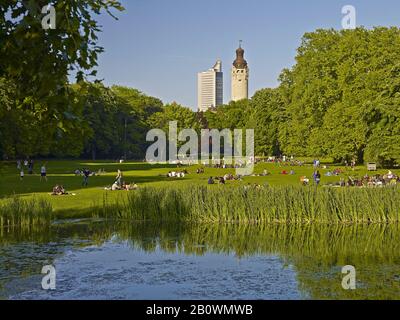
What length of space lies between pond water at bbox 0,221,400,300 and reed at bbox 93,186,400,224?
683 mm

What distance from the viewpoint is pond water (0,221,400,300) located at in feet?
40.3

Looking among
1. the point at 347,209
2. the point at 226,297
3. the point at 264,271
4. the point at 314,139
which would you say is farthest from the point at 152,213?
the point at 314,139

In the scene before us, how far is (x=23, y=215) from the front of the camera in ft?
70.0

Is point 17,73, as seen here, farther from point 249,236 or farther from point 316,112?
point 316,112

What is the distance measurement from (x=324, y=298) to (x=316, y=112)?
157 ft

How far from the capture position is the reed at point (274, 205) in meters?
22.2

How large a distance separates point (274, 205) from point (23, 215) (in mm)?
9702

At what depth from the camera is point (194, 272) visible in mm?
14375
